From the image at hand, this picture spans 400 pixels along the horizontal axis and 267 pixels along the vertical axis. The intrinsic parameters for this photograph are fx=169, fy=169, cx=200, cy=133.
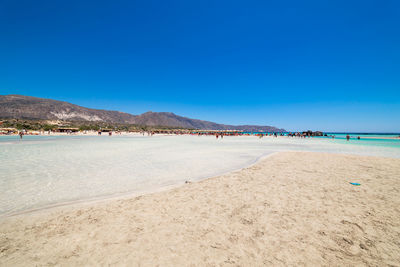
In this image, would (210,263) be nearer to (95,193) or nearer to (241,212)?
(241,212)

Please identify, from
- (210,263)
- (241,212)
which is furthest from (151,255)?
(241,212)

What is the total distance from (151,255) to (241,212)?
242cm

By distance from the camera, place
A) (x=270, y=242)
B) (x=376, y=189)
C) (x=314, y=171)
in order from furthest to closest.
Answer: (x=314, y=171), (x=376, y=189), (x=270, y=242)

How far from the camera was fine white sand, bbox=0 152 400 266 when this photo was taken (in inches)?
108

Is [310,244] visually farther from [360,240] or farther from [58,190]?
[58,190]

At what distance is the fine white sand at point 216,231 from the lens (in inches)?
108

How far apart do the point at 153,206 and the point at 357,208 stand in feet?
18.4

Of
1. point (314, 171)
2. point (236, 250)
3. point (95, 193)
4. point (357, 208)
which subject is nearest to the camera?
point (236, 250)

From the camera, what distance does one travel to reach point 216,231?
3.50 metres

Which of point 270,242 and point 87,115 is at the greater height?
point 87,115

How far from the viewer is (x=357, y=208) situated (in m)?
4.62

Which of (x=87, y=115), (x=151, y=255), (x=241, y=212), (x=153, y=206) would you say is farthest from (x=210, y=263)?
(x=87, y=115)

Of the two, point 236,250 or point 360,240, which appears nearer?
point 236,250

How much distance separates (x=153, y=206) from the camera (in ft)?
15.2
